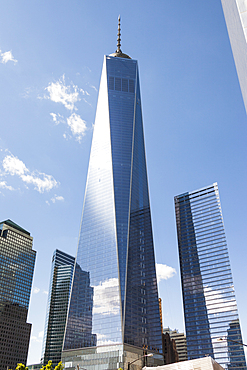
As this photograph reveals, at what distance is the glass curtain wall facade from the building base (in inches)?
76.7

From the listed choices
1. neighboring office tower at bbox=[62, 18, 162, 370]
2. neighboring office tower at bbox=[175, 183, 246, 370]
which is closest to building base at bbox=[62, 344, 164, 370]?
neighboring office tower at bbox=[62, 18, 162, 370]

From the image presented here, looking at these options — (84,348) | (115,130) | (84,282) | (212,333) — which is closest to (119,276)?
(84,282)

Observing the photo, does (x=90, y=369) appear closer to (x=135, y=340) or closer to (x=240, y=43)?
(x=135, y=340)

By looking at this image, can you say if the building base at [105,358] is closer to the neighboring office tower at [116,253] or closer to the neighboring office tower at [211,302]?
the neighboring office tower at [116,253]

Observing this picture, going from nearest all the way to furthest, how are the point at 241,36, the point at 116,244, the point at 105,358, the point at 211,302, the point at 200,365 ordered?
the point at 241,36 → the point at 200,365 → the point at 105,358 → the point at 116,244 → the point at 211,302

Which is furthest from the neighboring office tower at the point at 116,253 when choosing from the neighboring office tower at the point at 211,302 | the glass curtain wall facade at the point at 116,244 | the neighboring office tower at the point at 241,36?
the neighboring office tower at the point at 241,36

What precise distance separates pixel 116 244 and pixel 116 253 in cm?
336

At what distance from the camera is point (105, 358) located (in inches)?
4377

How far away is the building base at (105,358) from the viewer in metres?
109

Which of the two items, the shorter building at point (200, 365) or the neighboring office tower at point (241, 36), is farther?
the shorter building at point (200, 365)

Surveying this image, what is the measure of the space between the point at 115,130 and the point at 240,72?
14888 centimetres

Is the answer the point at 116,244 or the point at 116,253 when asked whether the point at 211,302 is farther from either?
the point at 116,244

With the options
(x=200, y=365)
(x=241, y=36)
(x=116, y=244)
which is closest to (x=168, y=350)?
(x=116, y=244)

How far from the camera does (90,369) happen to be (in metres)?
113
